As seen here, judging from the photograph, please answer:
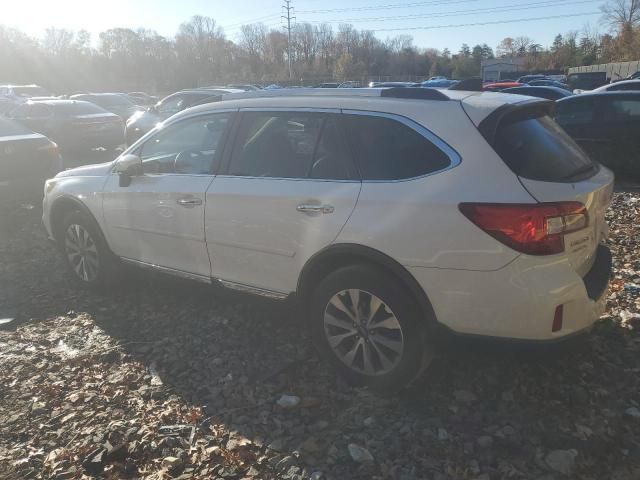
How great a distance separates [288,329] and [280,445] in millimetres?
1311

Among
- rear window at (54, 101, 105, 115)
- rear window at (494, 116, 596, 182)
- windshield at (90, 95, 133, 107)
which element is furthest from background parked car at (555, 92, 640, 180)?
windshield at (90, 95, 133, 107)

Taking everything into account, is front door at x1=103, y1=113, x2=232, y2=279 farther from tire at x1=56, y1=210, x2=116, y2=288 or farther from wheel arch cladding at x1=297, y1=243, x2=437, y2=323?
wheel arch cladding at x1=297, y1=243, x2=437, y2=323

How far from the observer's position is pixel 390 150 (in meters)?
3.03

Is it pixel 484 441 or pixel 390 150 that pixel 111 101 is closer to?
pixel 390 150

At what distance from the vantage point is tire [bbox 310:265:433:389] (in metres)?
2.95

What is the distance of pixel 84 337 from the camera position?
422 centimetres

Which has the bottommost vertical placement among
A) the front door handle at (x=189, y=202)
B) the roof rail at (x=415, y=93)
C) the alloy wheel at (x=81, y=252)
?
the alloy wheel at (x=81, y=252)

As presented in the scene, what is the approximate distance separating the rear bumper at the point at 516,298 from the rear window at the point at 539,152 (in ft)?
1.57

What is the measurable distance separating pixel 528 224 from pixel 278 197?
1.51 metres

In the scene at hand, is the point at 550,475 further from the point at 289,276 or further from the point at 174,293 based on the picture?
the point at 174,293

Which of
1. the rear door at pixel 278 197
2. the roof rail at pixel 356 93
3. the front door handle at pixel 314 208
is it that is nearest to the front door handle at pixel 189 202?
the rear door at pixel 278 197

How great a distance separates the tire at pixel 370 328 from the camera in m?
2.95

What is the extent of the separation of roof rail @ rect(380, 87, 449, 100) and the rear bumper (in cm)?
103

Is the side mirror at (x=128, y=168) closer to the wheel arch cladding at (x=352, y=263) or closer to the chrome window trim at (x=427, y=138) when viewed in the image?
the wheel arch cladding at (x=352, y=263)
